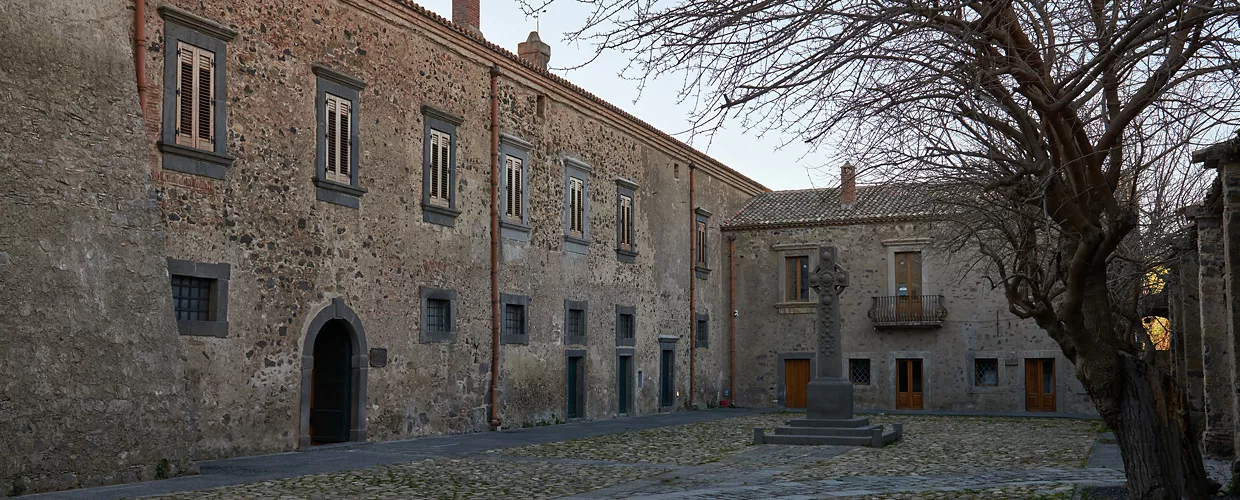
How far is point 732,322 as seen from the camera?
104 feet

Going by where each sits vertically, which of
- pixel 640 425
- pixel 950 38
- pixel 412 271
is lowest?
pixel 640 425

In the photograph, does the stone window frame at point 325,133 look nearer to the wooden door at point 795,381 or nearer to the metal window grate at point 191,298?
the metal window grate at point 191,298

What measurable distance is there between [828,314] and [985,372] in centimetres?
1342

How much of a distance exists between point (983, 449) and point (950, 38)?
1073 centimetres

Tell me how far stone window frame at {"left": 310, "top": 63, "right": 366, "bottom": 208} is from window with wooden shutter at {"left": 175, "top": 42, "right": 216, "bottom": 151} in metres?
1.94

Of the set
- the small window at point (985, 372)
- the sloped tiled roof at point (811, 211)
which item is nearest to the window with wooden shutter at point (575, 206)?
the sloped tiled roof at point (811, 211)

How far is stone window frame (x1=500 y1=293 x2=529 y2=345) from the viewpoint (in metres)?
19.8

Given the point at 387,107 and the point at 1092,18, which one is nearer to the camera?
the point at 1092,18

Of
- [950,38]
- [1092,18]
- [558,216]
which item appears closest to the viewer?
[1092,18]

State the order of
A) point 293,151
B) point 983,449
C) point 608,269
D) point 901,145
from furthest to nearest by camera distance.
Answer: point 608,269 → point 983,449 → point 293,151 → point 901,145

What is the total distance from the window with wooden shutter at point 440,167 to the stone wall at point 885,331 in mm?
14654

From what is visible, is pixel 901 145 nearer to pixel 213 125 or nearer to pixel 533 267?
pixel 213 125

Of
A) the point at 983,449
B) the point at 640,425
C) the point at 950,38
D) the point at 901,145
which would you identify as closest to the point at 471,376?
the point at 640,425

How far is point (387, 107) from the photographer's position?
1675 centimetres
